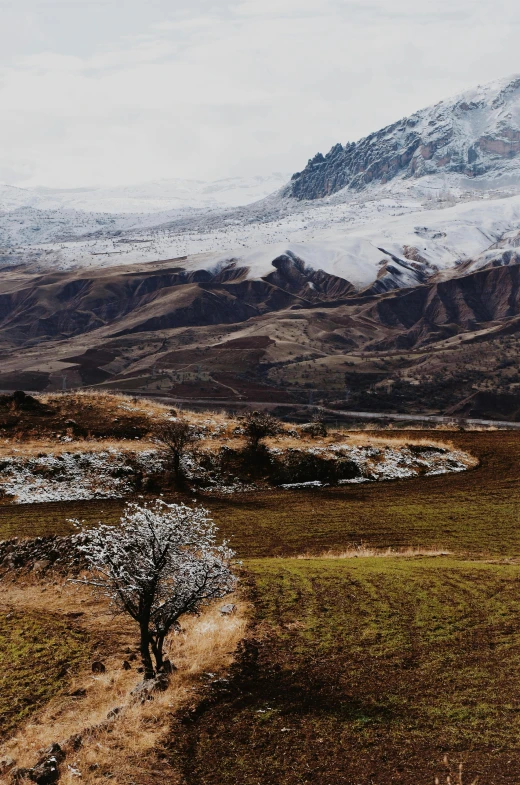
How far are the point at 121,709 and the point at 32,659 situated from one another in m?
5.13

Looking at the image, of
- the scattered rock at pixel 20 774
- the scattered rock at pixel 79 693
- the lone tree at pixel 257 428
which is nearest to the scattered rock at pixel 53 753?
the scattered rock at pixel 20 774

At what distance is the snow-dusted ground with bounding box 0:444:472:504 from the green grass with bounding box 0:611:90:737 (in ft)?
54.6

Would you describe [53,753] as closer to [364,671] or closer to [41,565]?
[364,671]

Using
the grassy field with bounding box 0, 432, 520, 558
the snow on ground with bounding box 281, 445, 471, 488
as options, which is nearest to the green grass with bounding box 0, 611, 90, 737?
the grassy field with bounding box 0, 432, 520, 558

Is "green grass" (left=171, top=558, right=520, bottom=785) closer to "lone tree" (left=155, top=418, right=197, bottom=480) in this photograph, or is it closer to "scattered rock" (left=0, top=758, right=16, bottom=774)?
"scattered rock" (left=0, top=758, right=16, bottom=774)

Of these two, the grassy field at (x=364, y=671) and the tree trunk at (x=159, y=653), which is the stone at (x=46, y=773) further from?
the tree trunk at (x=159, y=653)

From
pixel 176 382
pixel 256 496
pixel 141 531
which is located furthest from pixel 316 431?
pixel 176 382

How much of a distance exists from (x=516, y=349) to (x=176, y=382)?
9408 cm

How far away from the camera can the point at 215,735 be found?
13461mm

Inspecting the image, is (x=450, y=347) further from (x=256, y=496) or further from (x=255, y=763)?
(x=255, y=763)

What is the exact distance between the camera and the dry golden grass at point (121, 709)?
12.5 meters

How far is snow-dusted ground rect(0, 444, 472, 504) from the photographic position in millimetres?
38000

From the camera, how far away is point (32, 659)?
1834 cm

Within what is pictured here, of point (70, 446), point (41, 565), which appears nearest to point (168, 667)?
point (41, 565)
